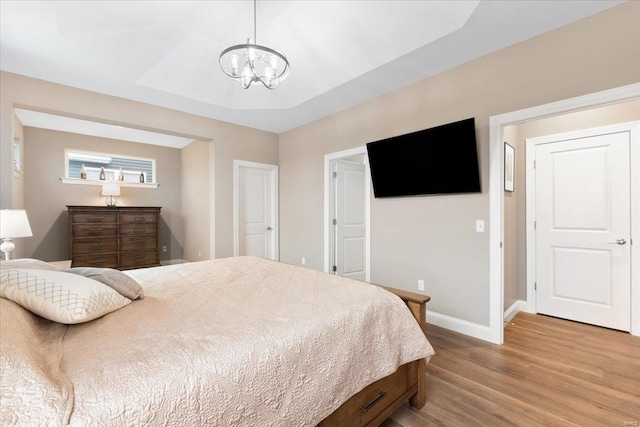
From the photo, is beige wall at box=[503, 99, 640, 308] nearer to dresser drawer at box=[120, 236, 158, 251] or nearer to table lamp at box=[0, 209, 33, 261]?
table lamp at box=[0, 209, 33, 261]

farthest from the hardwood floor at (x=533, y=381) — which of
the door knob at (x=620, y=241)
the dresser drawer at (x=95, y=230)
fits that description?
the dresser drawer at (x=95, y=230)

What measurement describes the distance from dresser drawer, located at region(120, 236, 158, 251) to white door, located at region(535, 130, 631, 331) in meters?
6.20

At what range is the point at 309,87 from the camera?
11.3 ft

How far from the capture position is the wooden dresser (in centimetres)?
479

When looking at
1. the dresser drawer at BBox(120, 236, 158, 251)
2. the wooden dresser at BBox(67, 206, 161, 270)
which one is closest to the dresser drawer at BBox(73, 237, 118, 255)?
the wooden dresser at BBox(67, 206, 161, 270)

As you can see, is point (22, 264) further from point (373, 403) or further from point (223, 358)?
point (373, 403)

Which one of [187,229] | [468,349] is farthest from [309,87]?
[187,229]

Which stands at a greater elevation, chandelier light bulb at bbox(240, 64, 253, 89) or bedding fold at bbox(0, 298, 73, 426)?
chandelier light bulb at bbox(240, 64, 253, 89)

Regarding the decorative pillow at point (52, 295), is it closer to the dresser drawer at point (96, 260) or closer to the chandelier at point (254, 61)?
the chandelier at point (254, 61)

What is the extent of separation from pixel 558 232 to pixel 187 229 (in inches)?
249

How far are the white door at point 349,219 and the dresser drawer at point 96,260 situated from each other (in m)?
4.03

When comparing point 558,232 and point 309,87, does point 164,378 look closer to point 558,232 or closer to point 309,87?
point 309,87

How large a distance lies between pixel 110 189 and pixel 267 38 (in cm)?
457

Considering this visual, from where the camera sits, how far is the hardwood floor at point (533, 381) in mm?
1607
